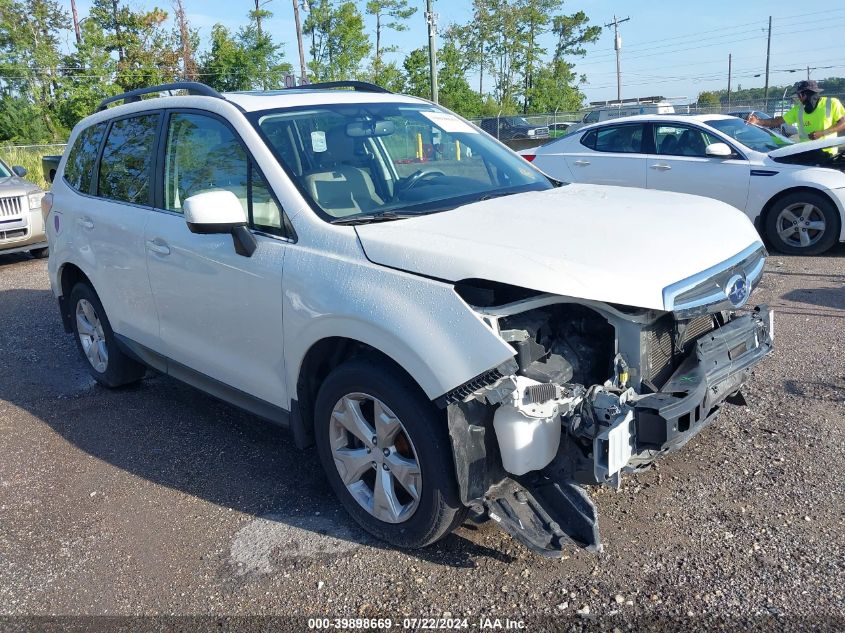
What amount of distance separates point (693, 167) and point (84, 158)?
6776 millimetres

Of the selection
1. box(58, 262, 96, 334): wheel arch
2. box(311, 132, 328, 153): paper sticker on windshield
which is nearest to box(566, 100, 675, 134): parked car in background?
box(58, 262, 96, 334): wheel arch

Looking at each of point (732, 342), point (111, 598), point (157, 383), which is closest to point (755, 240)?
point (732, 342)

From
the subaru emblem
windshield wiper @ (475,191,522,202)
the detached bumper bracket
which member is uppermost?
windshield wiper @ (475,191,522,202)

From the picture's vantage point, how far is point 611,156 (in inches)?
380

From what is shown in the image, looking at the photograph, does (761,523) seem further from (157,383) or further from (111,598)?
(157,383)

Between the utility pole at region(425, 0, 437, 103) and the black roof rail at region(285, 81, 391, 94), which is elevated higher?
the utility pole at region(425, 0, 437, 103)

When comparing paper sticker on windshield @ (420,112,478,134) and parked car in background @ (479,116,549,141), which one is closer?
paper sticker on windshield @ (420,112,478,134)

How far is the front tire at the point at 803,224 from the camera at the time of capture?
8.16m

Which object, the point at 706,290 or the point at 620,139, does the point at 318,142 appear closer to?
the point at 706,290

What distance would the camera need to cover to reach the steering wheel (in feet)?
12.2

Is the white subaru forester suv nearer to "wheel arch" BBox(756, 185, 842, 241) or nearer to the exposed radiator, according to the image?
the exposed radiator

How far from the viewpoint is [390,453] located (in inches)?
124

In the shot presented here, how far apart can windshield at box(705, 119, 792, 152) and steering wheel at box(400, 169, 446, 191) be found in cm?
629

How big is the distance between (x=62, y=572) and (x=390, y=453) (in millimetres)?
1571
